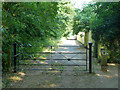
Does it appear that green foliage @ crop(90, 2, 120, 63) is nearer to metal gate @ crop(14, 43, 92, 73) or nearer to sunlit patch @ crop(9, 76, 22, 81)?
metal gate @ crop(14, 43, 92, 73)

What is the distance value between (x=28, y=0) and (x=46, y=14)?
1.14 metres

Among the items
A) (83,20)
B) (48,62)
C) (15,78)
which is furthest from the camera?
(83,20)

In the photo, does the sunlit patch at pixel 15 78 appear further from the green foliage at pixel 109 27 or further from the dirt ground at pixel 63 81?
the green foliage at pixel 109 27

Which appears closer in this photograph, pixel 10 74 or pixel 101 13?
pixel 10 74

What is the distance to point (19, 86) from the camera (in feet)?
14.9

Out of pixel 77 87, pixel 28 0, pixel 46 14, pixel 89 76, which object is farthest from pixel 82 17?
pixel 77 87

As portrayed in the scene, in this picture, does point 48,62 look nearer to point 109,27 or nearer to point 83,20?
point 109,27

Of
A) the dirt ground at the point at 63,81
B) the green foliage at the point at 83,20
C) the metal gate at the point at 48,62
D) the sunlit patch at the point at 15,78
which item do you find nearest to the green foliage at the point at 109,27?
the metal gate at the point at 48,62

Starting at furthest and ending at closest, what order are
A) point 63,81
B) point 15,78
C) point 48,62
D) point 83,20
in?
1. point 83,20
2. point 48,62
3. point 15,78
4. point 63,81

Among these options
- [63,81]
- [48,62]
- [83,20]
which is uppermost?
[83,20]

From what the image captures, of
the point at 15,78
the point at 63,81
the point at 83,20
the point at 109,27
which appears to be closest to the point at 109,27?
the point at 109,27

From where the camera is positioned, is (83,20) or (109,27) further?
(83,20)

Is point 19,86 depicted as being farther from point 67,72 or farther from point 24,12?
point 24,12

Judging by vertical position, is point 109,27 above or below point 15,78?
above
